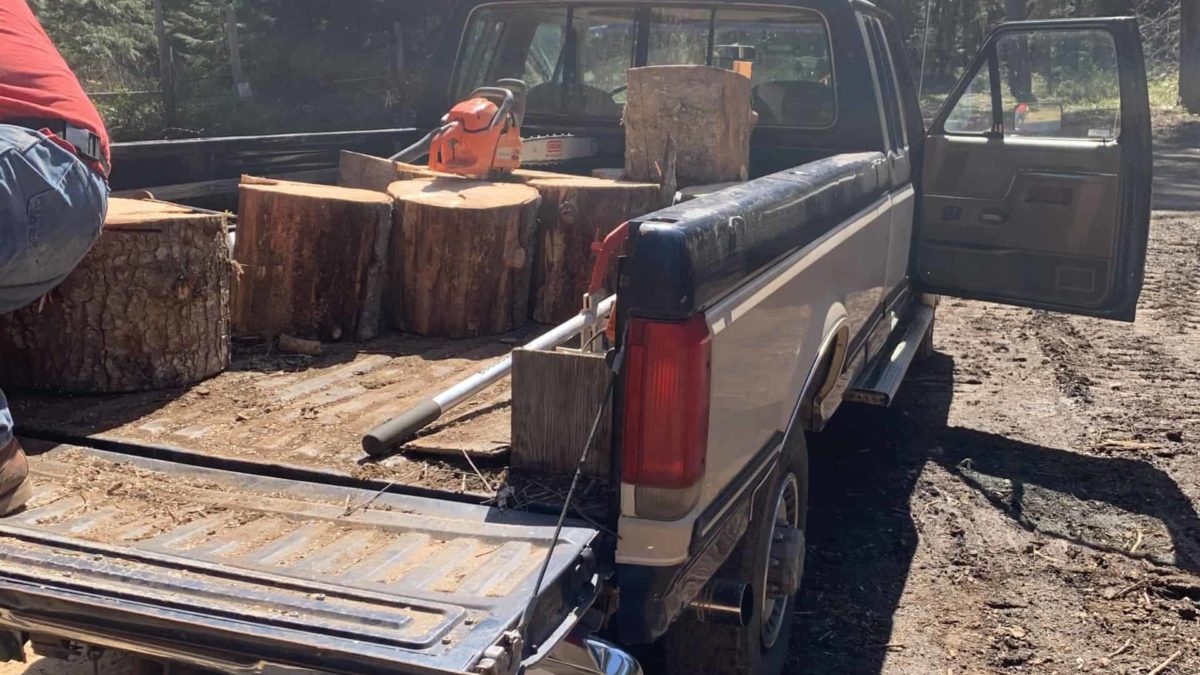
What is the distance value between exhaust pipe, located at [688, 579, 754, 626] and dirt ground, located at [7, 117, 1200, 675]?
965 millimetres

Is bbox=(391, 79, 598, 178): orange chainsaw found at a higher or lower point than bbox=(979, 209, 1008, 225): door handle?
higher

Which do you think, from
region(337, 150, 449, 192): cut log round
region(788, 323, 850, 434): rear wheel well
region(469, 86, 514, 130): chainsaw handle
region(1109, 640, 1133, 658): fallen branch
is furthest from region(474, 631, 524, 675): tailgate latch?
region(469, 86, 514, 130): chainsaw handle

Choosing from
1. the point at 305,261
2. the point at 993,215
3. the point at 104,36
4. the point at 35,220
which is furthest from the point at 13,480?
the point at 104,36

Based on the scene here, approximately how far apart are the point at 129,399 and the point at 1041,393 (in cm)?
508

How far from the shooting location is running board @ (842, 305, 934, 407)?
4570mm

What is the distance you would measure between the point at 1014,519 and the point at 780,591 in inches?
77.8

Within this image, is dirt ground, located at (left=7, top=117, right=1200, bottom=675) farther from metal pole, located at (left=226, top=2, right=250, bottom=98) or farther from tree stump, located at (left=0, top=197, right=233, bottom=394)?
metal pole, located at (left=226, top=2, right=250, bottom=98)

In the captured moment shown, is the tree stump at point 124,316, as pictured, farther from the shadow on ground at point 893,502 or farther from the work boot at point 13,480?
the shadow on ground at point 893,502

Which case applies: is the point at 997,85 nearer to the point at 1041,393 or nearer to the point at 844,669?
the point at 1041,393

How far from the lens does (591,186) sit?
4.53 metres

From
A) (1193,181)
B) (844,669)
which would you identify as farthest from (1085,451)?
(1193,181)

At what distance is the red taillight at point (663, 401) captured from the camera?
2.41 metres

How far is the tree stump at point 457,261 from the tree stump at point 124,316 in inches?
32.7

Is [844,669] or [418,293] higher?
[418,293]
